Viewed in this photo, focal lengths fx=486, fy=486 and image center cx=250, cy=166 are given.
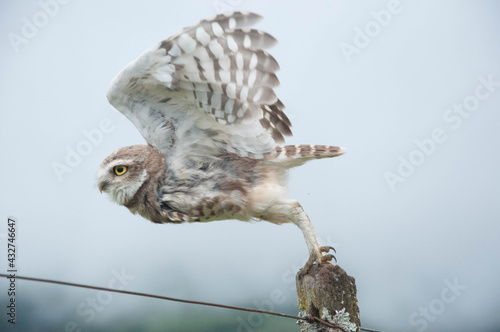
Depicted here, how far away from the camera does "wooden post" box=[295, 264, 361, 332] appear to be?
1903 millimetres

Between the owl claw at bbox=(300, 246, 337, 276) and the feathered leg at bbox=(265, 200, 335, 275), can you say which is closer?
the owl claw at bbox=(300, 246, 337, 276)

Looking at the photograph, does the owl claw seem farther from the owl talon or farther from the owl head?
the owl head

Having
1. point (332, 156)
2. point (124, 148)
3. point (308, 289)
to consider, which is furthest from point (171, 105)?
point (308, 289)

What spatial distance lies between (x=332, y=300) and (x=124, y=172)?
47.2 inches

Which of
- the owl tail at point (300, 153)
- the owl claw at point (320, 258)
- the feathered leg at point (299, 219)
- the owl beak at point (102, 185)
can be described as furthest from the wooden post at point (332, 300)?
the owl beak at point (102, 185)

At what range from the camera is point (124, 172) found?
8.00 feet

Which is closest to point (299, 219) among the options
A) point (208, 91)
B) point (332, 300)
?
point (332, 300)

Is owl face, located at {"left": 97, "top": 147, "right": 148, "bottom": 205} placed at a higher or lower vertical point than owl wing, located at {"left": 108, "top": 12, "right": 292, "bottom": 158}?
lower

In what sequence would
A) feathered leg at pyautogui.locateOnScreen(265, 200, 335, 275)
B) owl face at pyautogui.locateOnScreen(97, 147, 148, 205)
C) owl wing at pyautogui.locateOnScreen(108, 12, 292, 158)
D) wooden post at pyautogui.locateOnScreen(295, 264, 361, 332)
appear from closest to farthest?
wooden post at pyautogui.locateOnScreen(295, 264, 361, 332) → owl wing at pyautogui.locateOnScreen(108, 12, 292, 158) → feathered leg at pyautogui.locateOnScreen(265, 200, 335, 275) → owl face at pyautogui.locateOnScreen(97, 147, 148, 205)

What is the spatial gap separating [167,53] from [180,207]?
0.74 metres

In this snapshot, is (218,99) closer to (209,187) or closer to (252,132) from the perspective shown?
(252,132)

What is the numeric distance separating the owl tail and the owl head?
65 centimetres

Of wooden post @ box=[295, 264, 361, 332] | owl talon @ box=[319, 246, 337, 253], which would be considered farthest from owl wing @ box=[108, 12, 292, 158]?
wooden post @ box=[295, 264, 361, 332]

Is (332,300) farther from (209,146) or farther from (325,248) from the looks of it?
(209,146)
